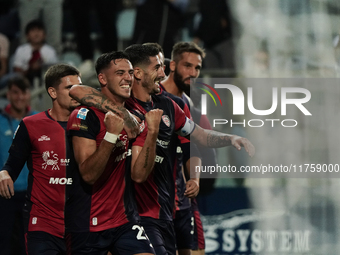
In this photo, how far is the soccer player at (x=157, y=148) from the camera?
410cm

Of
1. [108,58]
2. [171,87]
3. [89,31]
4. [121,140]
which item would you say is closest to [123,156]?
[121,140]

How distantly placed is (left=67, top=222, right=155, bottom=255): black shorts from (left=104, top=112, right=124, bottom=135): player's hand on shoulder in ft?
2.32

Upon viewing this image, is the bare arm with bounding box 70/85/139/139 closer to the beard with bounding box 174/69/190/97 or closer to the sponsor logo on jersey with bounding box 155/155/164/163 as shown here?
the sponsor logo on jersey with bounding box 155/155/164/163

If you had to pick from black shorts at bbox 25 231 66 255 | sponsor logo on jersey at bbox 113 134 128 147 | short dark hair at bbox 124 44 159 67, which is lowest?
black shorts at bbox 25 231 66 255

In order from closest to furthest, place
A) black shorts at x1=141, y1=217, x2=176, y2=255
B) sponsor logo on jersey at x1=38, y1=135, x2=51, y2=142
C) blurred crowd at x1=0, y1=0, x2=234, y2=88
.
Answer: black shorts at x1=141, y1=217, x2=176, y2=255
sponsor logo on jersey at x1=38, y1=135, x2=51, y2=142
blurred crowd at x1=0, y1=0, x2=234, y2=88

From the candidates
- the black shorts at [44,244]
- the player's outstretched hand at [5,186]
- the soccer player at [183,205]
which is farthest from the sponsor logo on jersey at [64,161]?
the soccer player at [183,205]

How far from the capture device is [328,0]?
268 inches

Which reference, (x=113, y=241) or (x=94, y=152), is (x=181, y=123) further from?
(x=113, y=241)

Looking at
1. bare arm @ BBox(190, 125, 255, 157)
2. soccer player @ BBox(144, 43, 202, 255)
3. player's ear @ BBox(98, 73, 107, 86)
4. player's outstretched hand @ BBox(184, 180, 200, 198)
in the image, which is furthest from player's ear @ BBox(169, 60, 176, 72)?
player's ear @ BBox(98, 73, 107, 86)

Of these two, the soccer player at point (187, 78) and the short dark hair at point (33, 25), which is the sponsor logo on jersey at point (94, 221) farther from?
the short dark hair at point (33, 25)

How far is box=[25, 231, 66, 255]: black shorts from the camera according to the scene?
394 cm

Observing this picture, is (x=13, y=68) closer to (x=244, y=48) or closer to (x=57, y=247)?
(x=244, y=48)

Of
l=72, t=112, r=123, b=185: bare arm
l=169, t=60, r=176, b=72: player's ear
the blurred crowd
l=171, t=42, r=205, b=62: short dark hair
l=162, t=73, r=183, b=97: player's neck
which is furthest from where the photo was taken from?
the blurred crowd

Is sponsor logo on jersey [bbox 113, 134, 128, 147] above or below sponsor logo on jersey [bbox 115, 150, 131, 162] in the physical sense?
above
